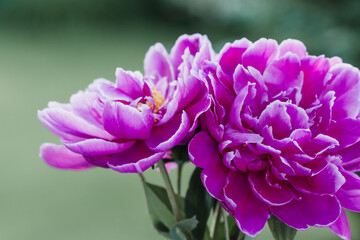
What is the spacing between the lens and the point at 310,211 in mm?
352

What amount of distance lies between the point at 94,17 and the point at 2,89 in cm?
149

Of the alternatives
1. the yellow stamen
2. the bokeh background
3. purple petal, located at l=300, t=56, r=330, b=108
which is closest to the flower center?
the yellow stamen

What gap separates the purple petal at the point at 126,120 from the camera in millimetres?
352

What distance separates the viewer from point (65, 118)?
37cm

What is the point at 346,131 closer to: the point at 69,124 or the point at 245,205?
the point at 245,205

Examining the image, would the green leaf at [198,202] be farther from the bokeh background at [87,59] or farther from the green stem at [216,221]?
the bokeh background at [87,59]

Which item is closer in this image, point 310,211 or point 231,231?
point 310,211

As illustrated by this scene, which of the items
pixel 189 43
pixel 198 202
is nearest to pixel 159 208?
pixel 198 202

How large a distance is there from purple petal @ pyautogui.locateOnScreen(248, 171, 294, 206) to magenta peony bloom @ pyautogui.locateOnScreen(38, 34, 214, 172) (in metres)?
0.05

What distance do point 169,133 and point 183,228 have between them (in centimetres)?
9

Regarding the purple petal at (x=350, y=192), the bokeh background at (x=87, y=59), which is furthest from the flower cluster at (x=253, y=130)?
the bokeh background at (x=87, y=59)

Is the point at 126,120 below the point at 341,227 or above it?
above

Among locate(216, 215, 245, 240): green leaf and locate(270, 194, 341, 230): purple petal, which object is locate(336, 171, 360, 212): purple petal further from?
locate(216, 215, 245, 240): green leaf

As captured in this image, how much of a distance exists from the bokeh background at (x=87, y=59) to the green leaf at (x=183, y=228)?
959 mm
